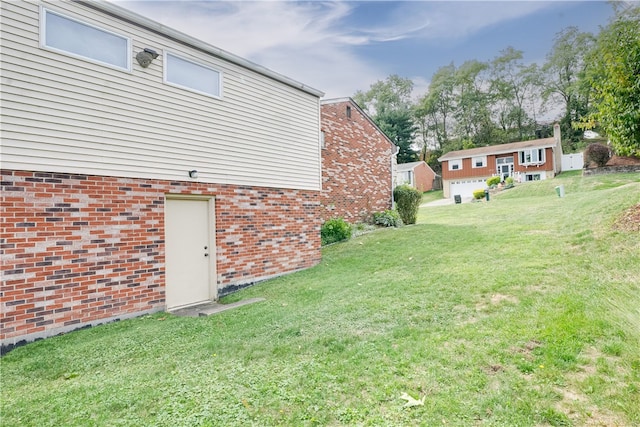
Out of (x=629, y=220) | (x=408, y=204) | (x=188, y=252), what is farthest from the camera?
(x=408, y=204)

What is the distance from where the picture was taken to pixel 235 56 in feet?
24.8

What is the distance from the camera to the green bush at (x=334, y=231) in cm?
1204

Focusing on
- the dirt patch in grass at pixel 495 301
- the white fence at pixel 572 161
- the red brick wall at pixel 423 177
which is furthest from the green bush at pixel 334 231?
the white fence at pixel 572 161

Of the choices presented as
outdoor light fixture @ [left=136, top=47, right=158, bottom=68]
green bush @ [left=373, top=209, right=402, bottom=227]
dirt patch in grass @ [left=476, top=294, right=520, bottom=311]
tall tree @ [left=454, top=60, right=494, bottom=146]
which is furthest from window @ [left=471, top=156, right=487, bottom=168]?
outdoor light fixture @ [left=136, top=47, right=158, bottom=68]

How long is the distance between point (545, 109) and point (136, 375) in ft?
166

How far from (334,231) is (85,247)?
26.2 feet

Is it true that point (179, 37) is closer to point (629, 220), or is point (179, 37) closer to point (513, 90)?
point (629, 220)

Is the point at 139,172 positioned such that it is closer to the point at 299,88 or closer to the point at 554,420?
the point at 299,88

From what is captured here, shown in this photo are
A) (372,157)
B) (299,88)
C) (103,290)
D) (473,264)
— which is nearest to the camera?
(103,290)

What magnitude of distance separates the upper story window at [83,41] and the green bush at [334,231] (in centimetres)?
780

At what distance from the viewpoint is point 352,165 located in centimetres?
1420

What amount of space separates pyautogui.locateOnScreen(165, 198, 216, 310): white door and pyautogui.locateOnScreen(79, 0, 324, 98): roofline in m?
3.21

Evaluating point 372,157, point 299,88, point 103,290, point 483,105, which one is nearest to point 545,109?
point 483,105

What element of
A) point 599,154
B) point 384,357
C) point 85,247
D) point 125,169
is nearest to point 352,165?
point 125,169
